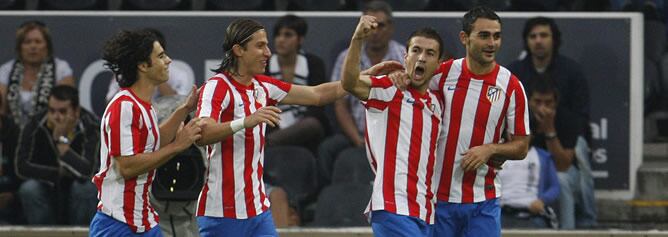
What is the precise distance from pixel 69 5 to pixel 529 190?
4046mm

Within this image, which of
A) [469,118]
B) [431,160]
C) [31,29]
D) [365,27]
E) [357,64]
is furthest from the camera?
[31,29]

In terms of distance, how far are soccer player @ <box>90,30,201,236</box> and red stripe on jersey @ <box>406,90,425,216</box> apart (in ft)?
3.73

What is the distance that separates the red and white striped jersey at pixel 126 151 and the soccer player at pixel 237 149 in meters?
0.33

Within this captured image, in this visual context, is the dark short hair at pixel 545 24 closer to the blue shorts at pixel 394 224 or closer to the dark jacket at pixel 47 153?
the dark jacket at pixel 47 153

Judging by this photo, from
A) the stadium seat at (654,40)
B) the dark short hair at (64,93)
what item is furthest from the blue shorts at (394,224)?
the stadium seat at (654,40)

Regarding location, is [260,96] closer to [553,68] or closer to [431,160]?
[431,160]

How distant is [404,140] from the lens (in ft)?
25.5

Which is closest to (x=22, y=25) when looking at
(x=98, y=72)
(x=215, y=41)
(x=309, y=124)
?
(x=98, y=72)

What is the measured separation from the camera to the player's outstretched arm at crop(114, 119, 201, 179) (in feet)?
23.7

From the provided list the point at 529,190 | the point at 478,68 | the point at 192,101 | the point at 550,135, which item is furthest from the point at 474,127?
the point at 550,135

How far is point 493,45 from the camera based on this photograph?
25.8ft

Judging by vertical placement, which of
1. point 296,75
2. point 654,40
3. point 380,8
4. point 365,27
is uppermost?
point 380,8

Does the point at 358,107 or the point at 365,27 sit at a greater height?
the point at 365,27

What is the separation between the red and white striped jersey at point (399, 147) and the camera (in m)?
7.73
